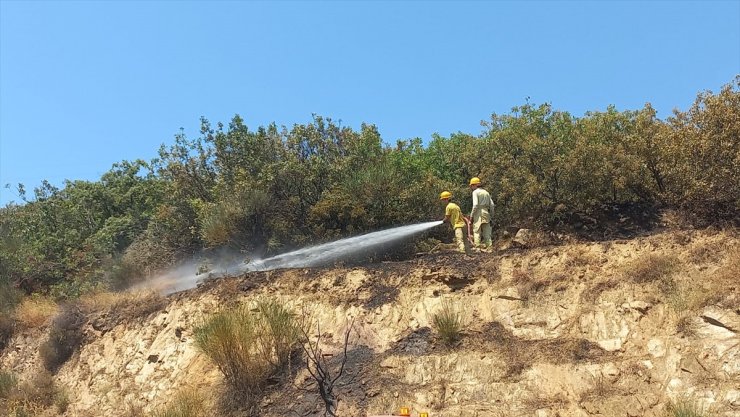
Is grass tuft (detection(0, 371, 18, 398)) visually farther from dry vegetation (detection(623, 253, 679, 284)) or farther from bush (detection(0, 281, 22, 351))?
dry vegetation (detection(623, 253, 679, 284))

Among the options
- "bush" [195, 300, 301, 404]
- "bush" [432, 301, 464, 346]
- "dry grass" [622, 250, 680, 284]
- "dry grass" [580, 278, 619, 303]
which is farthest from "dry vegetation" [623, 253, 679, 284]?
"bush" [195, 300, 301, 404]

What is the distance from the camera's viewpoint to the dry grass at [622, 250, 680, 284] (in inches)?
438

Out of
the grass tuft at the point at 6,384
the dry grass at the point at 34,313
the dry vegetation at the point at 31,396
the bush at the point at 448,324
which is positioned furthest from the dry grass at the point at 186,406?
the dry grass at the point at 34,313

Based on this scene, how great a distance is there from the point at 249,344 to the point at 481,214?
581cm

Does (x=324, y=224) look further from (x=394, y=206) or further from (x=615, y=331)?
(x=615, y=331)

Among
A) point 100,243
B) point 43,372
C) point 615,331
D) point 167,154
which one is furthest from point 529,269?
point 100,243

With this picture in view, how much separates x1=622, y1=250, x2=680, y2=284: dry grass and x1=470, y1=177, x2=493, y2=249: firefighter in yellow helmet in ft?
12.5

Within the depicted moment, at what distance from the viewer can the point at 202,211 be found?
59.1 ft

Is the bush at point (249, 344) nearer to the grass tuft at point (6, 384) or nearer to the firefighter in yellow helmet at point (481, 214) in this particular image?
the firefighter in yellow helmet at point (481, 214)

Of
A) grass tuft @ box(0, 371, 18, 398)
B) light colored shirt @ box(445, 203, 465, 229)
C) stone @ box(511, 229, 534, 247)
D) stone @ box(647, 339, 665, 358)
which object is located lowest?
stone @ box(647, 339, 665, 358)

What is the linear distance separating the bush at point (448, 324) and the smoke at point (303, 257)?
3823mm

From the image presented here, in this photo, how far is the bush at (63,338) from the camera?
645 inches

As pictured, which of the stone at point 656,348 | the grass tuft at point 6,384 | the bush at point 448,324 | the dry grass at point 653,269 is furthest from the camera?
the grass tuft at point 6,384

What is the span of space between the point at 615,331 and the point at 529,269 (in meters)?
2.17
